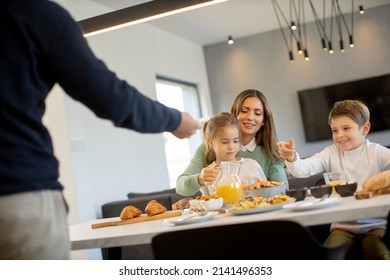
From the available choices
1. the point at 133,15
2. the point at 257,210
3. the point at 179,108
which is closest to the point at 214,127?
the point at 179,108

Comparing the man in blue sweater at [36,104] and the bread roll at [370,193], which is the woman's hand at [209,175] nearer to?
the bread roll at [370,193]

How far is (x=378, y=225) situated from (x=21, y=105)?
87 centimetres

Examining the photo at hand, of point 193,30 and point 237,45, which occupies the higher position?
point 193,30

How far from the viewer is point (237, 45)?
68.9 inches

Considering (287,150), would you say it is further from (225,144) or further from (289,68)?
(289,68)

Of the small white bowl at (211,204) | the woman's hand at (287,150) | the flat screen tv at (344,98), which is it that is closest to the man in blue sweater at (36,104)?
the small white bowl at (211,204)

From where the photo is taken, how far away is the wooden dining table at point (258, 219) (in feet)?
3.34

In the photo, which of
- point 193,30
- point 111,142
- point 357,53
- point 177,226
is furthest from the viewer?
point 111,142

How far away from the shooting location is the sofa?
1.31 metres

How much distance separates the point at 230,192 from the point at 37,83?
2.36ft

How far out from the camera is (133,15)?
2488mm

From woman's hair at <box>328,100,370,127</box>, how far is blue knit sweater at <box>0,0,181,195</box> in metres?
0.68

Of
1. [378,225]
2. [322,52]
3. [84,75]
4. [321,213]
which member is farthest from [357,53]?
[84,75]

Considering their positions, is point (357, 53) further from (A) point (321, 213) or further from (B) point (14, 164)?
(B) point (14, 164)
